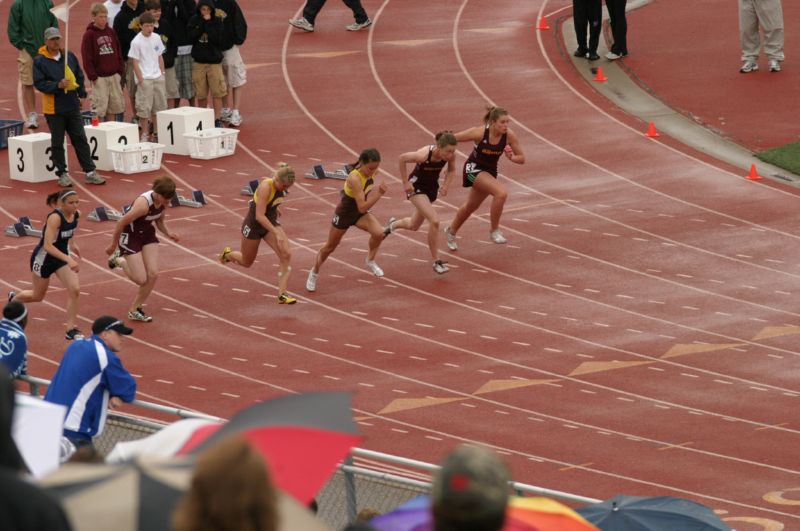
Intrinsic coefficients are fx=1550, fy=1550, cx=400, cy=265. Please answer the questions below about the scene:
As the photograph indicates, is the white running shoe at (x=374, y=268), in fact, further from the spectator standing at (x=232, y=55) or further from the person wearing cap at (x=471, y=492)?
the person wearing cap at (x=471, y=492)

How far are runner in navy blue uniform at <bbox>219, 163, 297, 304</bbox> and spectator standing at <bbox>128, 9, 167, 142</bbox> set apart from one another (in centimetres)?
554

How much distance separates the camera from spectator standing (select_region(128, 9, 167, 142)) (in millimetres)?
20719

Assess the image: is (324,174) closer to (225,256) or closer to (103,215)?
(103,215)

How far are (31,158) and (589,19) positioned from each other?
1008cm

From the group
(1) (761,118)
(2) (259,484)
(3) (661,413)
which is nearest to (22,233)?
(3) (661,413)

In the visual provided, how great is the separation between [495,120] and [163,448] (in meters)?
11.8

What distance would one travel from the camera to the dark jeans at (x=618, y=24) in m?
25.4

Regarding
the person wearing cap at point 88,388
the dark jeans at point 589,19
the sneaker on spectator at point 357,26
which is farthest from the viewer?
the sneaker on spectator at point 357,26

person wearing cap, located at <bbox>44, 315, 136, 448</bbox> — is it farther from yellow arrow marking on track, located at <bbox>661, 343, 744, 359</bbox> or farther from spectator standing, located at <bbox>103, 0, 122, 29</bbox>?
spectator standing, located at <bbox>103, 0, 122, 29</bbox>

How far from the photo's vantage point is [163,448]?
19.1 feet

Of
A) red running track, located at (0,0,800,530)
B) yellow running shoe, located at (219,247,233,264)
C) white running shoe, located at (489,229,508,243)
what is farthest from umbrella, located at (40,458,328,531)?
white running shoe, located at (489,229,508,243)

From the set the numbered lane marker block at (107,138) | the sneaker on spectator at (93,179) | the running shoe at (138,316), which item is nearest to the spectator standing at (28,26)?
the numbered lane marker block at (107,138)

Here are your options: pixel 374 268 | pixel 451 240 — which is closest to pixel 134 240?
pixel 374 268

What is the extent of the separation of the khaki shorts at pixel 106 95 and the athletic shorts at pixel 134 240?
6.33 meters
